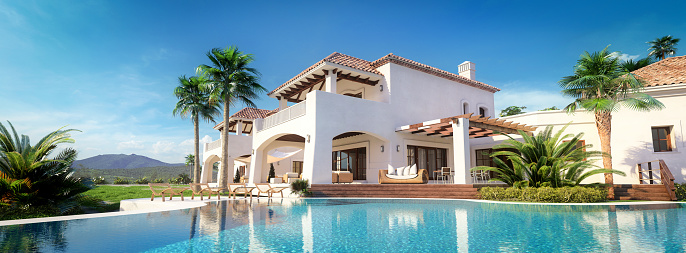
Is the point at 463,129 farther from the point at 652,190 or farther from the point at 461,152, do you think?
the point at 652,190

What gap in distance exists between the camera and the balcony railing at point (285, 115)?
1764 centimetres

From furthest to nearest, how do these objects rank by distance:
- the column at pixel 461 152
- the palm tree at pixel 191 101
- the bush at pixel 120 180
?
1. the bush at pixel 120 180
2. the palm tree at pixel 191 101
3. the column at pixel 461 152

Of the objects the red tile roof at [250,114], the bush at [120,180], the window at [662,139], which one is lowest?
the bush at [120,180]

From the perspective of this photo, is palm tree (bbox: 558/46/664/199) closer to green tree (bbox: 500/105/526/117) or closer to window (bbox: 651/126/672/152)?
window (bbox: 651/126/672/152)

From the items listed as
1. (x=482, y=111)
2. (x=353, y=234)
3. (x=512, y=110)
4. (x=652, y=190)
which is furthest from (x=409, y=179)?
(x=512, y=110)

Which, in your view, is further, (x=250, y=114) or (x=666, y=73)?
(x=250, y=114)

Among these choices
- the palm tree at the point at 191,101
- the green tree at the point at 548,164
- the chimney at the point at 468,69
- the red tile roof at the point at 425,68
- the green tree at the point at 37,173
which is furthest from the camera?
the palm tree at the point at 191,101

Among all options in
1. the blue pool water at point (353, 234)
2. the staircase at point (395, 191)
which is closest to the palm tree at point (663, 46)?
the staircase at point (395, 191)

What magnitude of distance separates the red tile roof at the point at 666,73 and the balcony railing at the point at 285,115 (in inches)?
645

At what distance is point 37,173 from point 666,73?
85.0 ft

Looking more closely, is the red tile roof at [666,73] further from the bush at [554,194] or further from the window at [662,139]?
the bush at [554,194]

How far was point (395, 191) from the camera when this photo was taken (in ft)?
49.9

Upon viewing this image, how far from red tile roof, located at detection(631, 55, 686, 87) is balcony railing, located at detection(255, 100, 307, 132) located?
16394mm

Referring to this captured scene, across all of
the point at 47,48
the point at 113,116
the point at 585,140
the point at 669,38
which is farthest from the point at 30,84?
the point at 669,38
